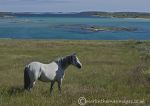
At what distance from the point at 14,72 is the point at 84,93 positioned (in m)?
11.8

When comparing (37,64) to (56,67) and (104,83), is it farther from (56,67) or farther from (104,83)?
(104,83)

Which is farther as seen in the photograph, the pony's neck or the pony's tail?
the pony's neck

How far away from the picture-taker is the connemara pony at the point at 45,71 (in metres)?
14.7

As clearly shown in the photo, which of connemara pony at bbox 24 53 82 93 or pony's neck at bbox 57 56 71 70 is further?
pony's neck at bbox 57 56 71 70

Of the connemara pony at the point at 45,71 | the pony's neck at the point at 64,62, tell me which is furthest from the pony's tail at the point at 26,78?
the pony's neck at the point at 64,62

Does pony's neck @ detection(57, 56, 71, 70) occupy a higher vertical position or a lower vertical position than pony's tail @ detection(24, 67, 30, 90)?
higher

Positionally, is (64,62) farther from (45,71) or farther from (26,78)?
(26,78)

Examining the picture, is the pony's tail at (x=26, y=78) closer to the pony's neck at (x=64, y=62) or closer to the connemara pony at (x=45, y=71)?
the connemara pony at (x=45, y=71)

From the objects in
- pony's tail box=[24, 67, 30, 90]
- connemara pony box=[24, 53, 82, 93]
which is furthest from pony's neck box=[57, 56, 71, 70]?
pony's tail box=[24, 67, 30, 90]

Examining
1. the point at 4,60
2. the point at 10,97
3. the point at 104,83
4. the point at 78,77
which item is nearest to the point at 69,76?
the point at 78,77

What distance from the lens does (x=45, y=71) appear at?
1510cm

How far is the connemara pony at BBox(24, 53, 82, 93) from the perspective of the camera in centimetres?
1466

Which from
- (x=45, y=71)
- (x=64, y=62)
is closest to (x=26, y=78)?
(x=45, y=71)

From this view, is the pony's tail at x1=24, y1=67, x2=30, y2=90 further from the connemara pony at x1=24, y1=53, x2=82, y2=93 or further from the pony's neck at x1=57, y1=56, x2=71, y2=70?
the pony's neck at x1=57, y1=56, x2=71, y2=70
